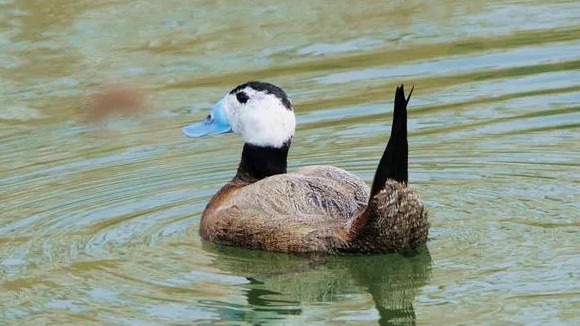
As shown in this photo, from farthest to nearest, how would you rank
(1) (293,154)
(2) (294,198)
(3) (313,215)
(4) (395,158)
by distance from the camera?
(1) (293,154), (2) (294,198), (3) (313,215), (4) (395,158)

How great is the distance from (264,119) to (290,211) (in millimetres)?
726

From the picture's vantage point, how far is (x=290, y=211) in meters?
9.00

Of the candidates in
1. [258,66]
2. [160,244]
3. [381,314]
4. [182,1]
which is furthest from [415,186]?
[182,1]

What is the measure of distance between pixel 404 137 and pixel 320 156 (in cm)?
292

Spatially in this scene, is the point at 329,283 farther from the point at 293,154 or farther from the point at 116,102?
the point at 116,102

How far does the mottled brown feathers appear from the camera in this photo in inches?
335

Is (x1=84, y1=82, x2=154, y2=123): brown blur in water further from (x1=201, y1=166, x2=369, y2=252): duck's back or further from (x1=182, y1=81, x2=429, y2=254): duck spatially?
(x1=201, y1=166, x2=369, y2=252): duck's back

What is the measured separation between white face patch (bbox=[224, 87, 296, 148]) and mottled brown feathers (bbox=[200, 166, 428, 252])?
0.83ft

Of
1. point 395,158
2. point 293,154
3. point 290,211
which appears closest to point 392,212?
point 395,158

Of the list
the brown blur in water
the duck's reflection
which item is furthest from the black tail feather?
the brown blur in water

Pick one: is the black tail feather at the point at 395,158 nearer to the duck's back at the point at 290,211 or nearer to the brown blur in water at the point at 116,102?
the duck's back at the point at 290,211

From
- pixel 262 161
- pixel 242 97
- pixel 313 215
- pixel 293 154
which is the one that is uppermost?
pixel 242 97

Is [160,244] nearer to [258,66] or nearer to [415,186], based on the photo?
[415,186]

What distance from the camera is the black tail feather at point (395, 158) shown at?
8203 millimetres
